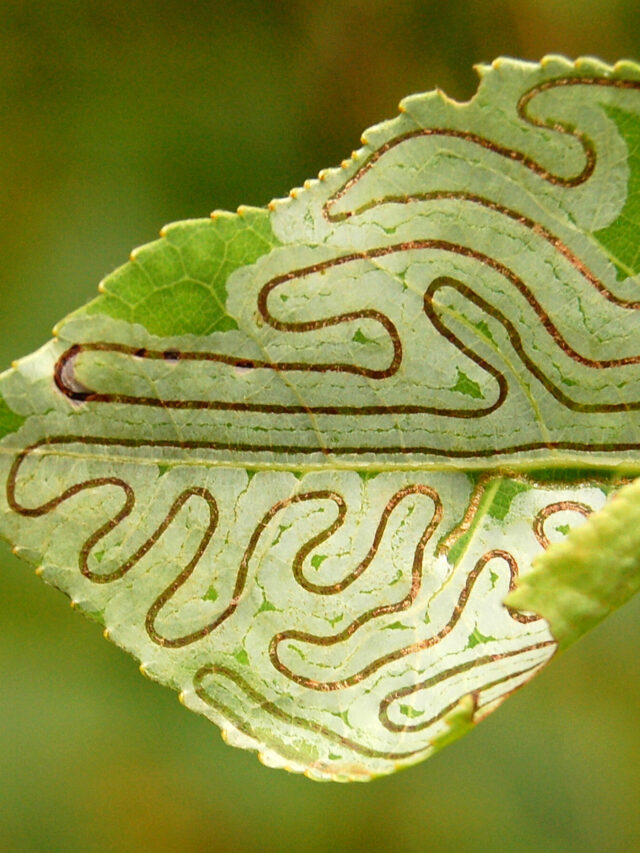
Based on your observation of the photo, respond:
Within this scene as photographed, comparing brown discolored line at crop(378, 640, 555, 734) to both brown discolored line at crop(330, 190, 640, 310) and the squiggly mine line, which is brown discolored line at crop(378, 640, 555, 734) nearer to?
the squiggly mine line

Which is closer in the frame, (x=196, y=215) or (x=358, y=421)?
(x=358, y=421)

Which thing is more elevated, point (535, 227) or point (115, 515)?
point (535, 227)

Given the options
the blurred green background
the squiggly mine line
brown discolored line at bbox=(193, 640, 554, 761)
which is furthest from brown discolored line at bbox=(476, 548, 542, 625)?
the blurred green background

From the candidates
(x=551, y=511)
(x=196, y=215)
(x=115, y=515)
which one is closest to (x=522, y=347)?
(x=551, y=511)

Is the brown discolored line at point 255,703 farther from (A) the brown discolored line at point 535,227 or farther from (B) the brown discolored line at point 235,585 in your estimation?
(A) the brown discolored line at point 535,227

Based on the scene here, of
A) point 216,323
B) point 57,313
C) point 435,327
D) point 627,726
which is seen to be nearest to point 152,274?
point 216,323

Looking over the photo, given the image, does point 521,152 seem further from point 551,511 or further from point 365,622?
point 365,622
